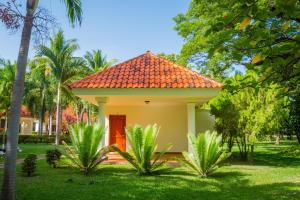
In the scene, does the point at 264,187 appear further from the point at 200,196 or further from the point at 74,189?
the point at 74,189

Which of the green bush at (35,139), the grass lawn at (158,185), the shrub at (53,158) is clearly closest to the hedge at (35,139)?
the green bush at (35,139)

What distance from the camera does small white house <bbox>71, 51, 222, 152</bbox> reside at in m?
13.1

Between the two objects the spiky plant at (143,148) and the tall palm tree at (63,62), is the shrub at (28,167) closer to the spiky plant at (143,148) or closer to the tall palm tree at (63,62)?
the spiky plant at (143,148)

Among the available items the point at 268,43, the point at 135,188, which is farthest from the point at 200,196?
the point at 268,43

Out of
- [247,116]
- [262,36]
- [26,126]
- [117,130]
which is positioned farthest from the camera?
[26,126]

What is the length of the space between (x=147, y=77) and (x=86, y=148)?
4.72 meters

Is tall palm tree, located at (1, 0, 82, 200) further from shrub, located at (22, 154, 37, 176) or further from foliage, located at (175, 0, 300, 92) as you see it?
foliage, located at (175, 0, 300, 92)

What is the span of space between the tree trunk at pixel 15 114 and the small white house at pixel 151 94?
5743 mm

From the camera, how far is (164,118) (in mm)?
18750

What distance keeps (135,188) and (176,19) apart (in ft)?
55.7

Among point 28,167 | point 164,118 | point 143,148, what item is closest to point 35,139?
point 164,118

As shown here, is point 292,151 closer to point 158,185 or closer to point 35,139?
point 158,185

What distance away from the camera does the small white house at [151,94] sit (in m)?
13.1

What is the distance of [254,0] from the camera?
6.19 ft
